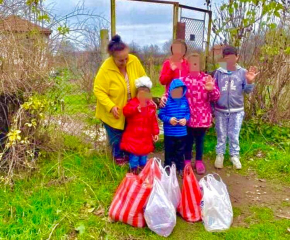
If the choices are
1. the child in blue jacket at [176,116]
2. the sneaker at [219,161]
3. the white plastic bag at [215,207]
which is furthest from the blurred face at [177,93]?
the sneaker at [219,161]

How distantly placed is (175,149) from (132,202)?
1.12 metres

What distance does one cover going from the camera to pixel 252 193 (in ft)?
12.5

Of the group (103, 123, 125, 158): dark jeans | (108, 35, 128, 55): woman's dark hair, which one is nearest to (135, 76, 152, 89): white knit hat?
(108, 35, 128, 55): woman's dark hair

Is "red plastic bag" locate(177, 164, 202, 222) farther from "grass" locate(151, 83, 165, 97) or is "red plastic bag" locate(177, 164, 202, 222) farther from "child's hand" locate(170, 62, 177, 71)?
"grass" locate(151, 83, 165, 97)

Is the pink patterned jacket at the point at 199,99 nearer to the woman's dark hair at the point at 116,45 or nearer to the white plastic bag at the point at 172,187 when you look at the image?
the woman's dark hair at the point at 116,45

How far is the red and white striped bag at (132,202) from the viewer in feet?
9.43

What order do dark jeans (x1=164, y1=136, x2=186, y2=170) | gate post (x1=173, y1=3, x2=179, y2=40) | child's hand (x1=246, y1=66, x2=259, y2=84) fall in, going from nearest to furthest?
dark jeans (x1=164, y1=136, x2=186, y2=170) → child's hand (x1=246, y1=66, x2=259, y2=84) → gate post (x1=173, y1=3, x2=179, y2=40)

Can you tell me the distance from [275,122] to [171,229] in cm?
354

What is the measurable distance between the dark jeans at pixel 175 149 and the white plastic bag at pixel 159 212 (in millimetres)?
967

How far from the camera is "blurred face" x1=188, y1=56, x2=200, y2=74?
366 centimetres

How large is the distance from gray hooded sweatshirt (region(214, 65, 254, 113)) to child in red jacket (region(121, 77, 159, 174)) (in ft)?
3.54

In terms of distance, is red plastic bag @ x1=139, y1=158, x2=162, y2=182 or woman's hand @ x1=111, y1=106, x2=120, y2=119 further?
woman's hand @ x1=111, y1=106, x2=120, y2=119

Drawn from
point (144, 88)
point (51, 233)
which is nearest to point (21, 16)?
point (144, 88)

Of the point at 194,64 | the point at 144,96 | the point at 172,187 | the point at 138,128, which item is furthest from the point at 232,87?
the point at 172,187
